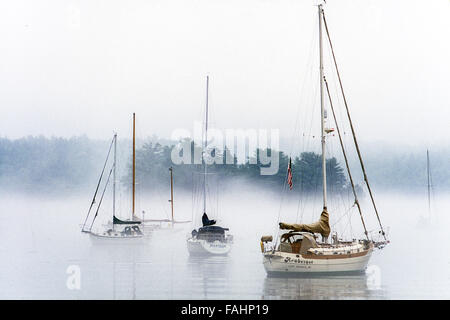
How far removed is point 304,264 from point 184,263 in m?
4.37

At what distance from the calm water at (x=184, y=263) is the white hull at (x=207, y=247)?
0.25 meters

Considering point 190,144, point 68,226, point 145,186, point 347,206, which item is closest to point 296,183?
point 347,206

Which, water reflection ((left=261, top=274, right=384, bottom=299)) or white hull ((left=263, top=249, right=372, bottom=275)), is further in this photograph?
white hull ((left=263, top=249, right=372, bottom=275))

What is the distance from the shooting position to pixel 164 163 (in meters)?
20.7

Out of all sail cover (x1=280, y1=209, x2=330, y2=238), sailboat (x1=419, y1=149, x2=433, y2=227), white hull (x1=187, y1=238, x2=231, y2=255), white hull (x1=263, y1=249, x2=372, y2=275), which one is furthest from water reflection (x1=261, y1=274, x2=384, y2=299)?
white hull (x1=187, y1=238, x2=231, y2=255)

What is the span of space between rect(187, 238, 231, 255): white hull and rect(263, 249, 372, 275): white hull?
10.5ft

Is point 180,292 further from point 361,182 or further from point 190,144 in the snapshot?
point 361,182

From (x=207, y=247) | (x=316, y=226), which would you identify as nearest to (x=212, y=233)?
(x=207, y=247)

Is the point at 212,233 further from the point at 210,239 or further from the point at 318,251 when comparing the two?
the point at 318,251

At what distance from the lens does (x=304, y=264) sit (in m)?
17.0

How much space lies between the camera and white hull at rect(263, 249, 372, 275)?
17.0m

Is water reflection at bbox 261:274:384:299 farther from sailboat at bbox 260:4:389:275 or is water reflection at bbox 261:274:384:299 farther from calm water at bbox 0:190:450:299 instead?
sailboat at bbox 260:4:389:275

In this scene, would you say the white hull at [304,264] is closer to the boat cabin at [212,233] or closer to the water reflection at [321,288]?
the water reflection at [321,288]

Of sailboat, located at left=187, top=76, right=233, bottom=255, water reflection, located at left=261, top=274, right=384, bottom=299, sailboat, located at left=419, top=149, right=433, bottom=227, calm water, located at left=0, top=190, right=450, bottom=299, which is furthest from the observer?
sailboat, located at left=187, top=76, right=233, bottom=255
